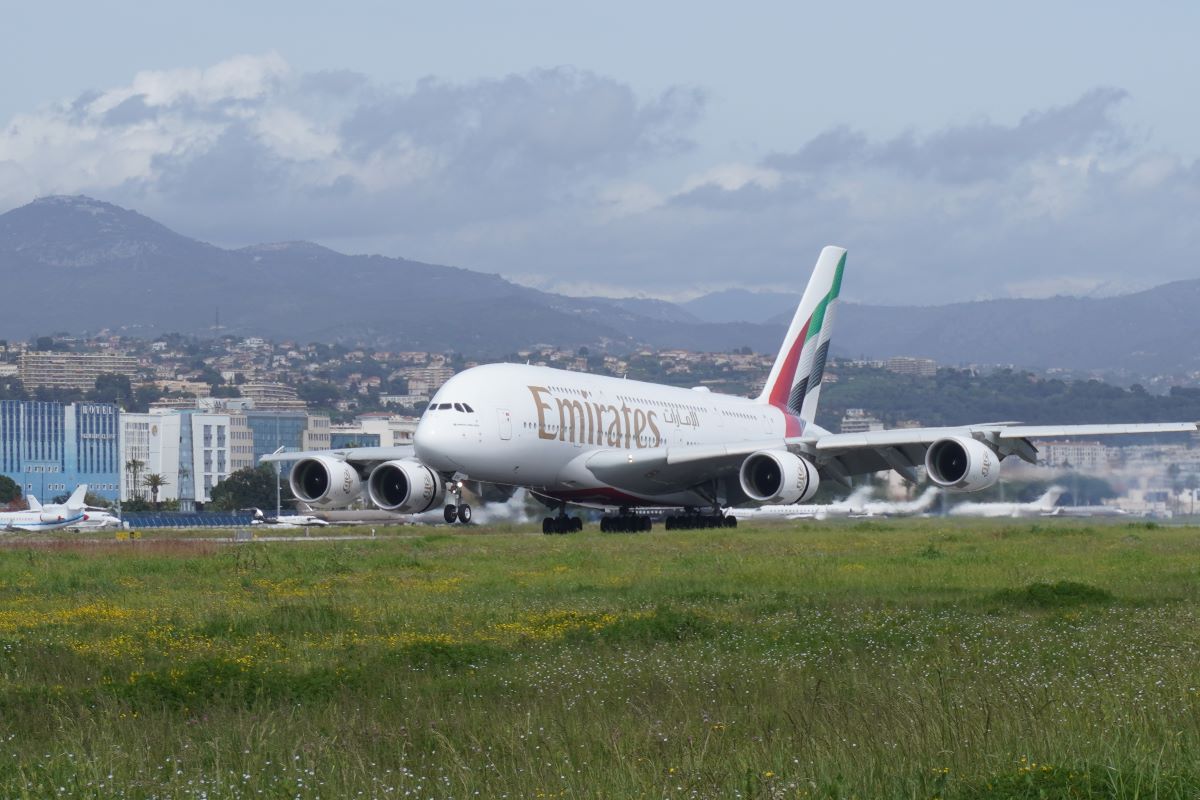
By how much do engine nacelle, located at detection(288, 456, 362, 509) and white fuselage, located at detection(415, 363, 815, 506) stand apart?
12.9 ft

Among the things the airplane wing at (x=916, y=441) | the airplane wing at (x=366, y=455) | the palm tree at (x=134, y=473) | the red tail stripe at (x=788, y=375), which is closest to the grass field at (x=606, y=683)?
the airplane wing at (x=916, y=441)

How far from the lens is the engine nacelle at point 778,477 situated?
41.2 meters

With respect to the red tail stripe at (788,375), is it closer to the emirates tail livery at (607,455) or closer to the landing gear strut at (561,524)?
the emirates tail livery at (607,455)

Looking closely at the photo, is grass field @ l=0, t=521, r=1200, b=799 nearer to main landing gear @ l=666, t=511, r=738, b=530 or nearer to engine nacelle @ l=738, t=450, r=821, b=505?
engine nacelle @ l=738, t=450, r=821, b=505

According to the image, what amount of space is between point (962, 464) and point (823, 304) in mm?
15763

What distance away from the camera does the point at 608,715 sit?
1196cm

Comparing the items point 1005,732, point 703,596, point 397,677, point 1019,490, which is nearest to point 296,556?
point 703,596

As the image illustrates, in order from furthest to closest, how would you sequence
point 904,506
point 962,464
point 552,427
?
point 904,506
point 962,464
point 552,427

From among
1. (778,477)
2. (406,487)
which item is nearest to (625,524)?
(778,477)

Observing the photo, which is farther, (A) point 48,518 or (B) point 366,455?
(A) point 48,518

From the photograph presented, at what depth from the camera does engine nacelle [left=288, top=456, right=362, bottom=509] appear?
42.5 meters

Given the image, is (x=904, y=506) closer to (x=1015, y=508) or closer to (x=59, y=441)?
(x=1015, y=508)

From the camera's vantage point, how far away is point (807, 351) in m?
55.1

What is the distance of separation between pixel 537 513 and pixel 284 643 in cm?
2971
